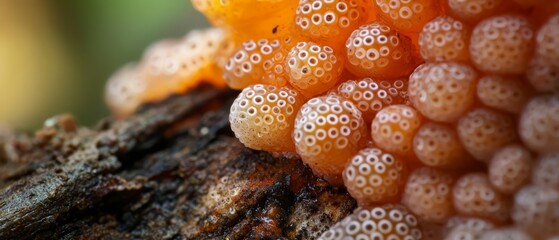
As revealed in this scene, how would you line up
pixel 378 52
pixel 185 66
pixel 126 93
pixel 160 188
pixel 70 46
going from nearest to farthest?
pixel 378 52
pixel 160 188
pixel 185 66
pixel 126 93
pixel 70 46

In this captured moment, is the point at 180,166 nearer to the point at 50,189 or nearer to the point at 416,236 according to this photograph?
the point at 50,189

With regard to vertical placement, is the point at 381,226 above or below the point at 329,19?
below

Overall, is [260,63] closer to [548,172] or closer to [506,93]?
[506,93]

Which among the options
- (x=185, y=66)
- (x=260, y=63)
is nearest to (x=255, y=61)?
(x=260, y=63)

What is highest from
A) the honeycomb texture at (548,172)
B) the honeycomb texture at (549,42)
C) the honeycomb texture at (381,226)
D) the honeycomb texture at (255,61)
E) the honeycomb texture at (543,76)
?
the honeycomb texture at (255,61)

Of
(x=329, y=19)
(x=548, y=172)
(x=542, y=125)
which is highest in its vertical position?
(x=329, y=19)

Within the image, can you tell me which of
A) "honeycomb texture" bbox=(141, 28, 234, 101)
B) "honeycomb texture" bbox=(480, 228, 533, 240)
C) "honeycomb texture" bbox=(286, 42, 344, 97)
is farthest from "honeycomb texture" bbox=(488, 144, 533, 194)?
"honeycomb texture" bbox=(141, 28, 234, 101)

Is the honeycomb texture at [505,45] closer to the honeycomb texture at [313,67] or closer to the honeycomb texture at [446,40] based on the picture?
the honeycomb texture at [446,40]

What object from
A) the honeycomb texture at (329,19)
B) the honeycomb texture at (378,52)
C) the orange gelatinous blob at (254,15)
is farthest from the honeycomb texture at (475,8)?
the orange gelatinous blob at (254,15)
